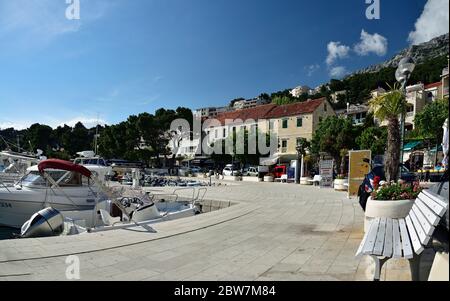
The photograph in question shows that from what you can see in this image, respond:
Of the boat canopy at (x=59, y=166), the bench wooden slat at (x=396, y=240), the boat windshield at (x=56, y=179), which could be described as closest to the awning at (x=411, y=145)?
the boat windshield at (x=56, y=179)

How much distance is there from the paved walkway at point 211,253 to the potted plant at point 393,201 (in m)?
0.82

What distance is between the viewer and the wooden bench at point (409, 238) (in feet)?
9.57

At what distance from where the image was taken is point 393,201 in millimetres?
5707

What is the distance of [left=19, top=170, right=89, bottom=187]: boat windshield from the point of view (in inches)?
597

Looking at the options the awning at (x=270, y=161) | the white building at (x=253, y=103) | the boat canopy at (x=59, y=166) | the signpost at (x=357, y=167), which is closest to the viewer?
the boat canopy at (x=59, y=166)

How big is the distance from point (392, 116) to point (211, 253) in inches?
246

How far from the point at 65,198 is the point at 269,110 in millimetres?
A: 39578

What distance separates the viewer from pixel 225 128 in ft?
185

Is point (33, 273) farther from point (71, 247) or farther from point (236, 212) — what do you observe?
point (236, 212)

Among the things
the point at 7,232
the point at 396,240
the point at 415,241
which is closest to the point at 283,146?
the point at 7,232

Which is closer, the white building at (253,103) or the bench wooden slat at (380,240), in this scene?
the bench wooden slat at (380,240)

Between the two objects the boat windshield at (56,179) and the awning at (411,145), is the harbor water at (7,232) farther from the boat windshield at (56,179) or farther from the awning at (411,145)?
the awning at (411,145)
